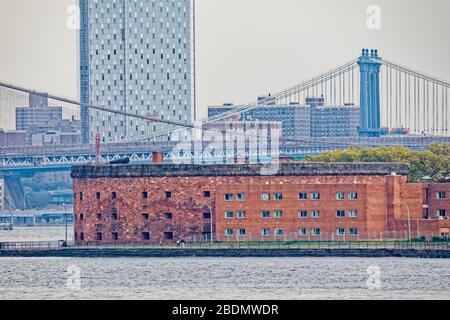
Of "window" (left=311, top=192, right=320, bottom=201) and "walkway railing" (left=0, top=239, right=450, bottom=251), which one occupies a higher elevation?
"window" (left=311, top=192, right=320, bottom=201)

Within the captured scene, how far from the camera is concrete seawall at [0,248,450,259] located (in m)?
85.9

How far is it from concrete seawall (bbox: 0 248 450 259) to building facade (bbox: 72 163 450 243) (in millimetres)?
2682

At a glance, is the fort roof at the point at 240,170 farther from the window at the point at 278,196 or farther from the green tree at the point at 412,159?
the green tree at the point at 412,159

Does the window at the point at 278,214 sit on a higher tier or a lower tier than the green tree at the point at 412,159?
lower

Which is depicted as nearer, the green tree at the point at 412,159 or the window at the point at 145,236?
the window at the point at 145,236

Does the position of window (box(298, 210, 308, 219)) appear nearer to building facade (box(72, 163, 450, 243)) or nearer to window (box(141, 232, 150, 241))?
building facade (box(72, 163, 450, 243))

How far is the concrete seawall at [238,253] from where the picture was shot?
85875 millimetres

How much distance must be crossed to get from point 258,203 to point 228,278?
15093 mm

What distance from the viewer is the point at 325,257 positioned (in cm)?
8681

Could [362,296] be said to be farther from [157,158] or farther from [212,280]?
[157,158]

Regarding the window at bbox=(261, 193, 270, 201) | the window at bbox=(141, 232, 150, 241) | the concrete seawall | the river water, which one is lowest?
the river water

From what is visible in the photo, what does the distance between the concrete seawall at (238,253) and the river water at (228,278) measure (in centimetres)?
102

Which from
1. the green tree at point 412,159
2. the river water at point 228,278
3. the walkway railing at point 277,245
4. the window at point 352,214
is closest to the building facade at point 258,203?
the window at point 352,214

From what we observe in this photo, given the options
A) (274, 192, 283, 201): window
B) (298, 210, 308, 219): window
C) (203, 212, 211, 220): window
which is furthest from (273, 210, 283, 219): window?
(203, 212, 211, 220): window
